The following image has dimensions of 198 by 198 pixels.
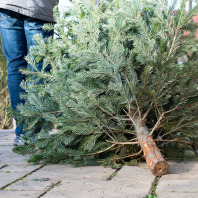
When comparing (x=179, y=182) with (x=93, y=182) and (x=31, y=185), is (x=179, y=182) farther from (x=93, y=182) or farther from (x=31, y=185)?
(x=31, y=185)

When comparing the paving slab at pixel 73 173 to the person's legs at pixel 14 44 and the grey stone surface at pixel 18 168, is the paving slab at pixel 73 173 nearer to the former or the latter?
the grey stone surface at pixel 18 168

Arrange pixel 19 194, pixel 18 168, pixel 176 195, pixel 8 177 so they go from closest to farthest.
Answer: pixel 176 195, pixel 19 194, pixel 8 177, pixel 18 168

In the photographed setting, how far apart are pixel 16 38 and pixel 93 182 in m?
2.03

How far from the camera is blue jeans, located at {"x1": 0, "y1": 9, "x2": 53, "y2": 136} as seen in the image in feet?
11.0

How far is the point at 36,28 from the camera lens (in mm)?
3338

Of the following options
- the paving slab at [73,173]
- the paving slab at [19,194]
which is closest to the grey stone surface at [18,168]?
the paving slab at [73,173]

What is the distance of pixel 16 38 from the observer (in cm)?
341

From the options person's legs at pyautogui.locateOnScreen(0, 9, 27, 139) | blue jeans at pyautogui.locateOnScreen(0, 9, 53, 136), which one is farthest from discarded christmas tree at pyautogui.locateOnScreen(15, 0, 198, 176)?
person's legs at pyautogui.locateOnScreen(0, 9, 27, 139)

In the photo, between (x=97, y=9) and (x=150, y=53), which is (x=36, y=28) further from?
(x=150, y=53)

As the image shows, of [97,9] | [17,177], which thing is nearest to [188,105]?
[97,9]

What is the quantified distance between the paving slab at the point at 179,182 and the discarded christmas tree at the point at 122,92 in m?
0.12

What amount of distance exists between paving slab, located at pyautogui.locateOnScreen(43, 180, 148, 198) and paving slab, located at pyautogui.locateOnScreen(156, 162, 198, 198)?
0.15 metres

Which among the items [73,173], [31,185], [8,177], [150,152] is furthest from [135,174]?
[8,177]

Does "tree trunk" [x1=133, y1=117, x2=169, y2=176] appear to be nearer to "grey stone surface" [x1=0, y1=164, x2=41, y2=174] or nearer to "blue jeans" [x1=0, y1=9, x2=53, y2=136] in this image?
"grey stone surface" [x1=0, y1=164, x2=41, y2=174]
